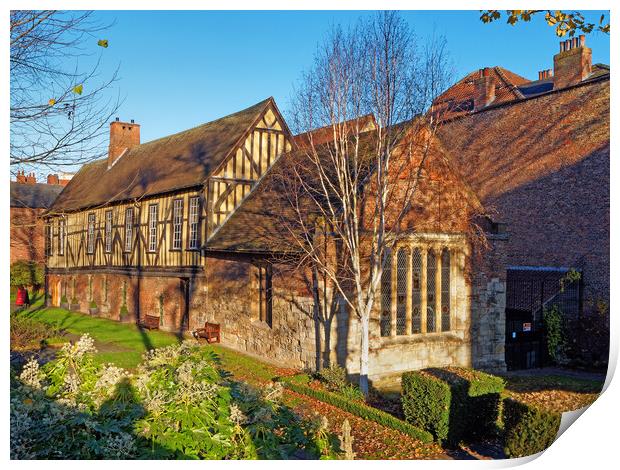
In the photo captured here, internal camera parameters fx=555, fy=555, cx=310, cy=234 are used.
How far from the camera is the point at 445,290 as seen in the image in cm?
1435

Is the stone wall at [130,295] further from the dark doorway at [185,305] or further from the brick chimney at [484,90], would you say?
the brick chimney at [484,90]

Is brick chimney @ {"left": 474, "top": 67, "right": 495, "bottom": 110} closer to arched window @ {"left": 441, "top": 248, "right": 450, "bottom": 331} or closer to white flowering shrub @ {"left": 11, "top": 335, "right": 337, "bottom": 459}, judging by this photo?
arched window @ {"left": 441, "top": 248, "right": 450, "bottom": 331}

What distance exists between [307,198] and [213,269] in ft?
16.9

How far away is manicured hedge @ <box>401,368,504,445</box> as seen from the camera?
901 centimetres

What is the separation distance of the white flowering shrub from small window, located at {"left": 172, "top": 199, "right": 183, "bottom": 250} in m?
13.6

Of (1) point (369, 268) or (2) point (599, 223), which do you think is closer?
(1) point (369, 268)

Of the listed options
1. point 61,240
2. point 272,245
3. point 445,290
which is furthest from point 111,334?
point 445,290

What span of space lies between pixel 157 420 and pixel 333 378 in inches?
282

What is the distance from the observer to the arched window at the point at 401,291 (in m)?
13.4

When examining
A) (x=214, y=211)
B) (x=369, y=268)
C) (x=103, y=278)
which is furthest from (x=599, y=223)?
(x=103, y=278)

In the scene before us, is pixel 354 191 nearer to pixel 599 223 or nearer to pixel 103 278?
pixel 599 223

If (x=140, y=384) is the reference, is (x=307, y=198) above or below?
above

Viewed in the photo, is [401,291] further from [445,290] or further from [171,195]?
[171,195]
